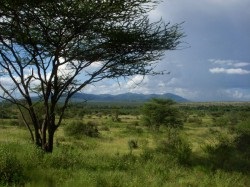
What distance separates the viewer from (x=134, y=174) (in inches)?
488

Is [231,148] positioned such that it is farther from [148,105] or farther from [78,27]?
[148,105]

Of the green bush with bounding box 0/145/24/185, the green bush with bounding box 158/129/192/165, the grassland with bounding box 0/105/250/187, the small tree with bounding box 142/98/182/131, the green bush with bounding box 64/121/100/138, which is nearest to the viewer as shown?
the green bush with bounding box 0/145/24/185

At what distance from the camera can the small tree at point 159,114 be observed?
4697cm

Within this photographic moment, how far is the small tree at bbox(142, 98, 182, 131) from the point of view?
46969mm

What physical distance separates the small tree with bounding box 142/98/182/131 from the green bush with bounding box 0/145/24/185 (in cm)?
3555

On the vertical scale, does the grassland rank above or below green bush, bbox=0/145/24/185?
below

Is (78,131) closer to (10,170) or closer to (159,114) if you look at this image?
(159,114)

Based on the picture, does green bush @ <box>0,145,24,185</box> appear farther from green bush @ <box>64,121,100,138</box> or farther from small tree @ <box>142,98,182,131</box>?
small tree @ <box>142,98,182,131</box>

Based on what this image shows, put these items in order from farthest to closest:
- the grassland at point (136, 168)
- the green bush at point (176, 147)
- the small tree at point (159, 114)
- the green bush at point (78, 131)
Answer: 1. the small tree at point (159, 114)
2. the green bush at point (78, 131)
3. the green bush at point (176, 147)
4. the grassland at point (136, 168)

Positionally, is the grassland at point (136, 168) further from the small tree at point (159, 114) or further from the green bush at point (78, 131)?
the small tree at point (159, 114)

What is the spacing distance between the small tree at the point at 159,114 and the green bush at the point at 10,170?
1400 inches

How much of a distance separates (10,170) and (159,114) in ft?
125

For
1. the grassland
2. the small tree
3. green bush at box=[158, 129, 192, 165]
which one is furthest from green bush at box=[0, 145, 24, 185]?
the small tree

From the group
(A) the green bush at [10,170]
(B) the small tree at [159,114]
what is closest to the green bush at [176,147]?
(A) the green bush at [10,170]
